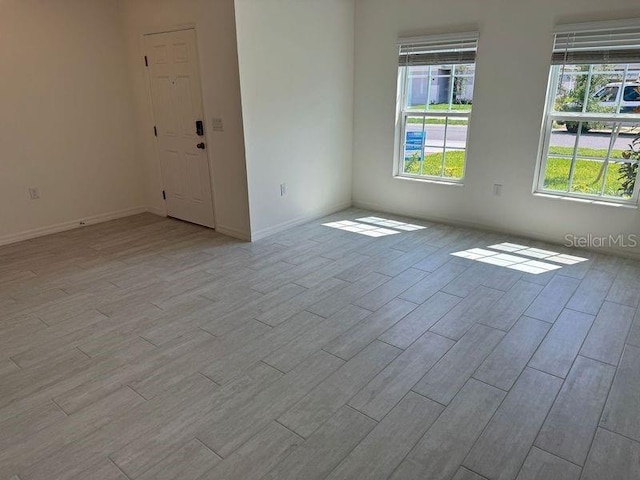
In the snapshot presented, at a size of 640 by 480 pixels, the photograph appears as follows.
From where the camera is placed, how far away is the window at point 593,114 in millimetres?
3609

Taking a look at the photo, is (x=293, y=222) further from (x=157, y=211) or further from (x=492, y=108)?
(x=492, y=108)

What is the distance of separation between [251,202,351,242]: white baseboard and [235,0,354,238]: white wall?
0.01m

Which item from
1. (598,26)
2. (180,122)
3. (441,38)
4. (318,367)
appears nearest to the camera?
(318,367)

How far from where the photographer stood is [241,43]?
12.6 feet

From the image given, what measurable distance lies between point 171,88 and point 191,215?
136cm

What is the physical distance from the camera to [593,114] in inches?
153

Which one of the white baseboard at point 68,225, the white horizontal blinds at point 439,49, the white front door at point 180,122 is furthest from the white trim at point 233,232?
the white horizontal blinds at point 439,49

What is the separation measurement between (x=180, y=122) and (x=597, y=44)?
3.93 m

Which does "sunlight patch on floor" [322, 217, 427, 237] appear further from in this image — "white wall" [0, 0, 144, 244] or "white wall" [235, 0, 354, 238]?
"white wall" [0, 0, 144, 244]

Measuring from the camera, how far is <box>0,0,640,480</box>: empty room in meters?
2.00

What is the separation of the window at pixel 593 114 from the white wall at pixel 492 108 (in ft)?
0.38

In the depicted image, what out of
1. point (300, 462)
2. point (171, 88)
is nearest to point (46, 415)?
point (300, 462)

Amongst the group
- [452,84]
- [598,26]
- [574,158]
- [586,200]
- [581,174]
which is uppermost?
[598,26]

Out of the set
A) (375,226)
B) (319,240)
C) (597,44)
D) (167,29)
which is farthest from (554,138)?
(167,29)
